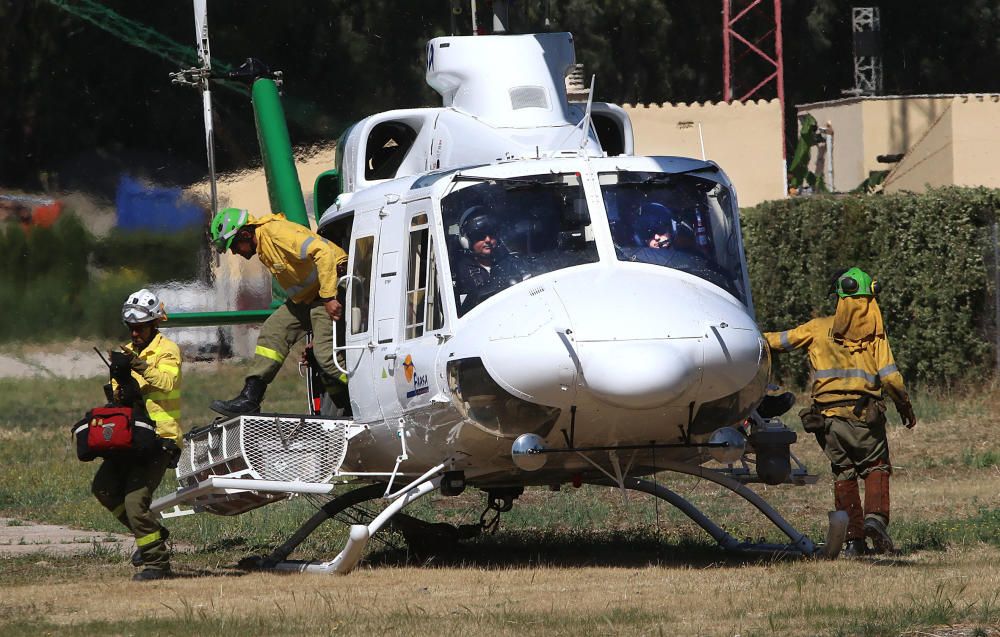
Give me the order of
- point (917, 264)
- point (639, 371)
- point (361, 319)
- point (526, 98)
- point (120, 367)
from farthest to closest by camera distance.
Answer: point (917, 264)
point (526, 98)
point (361, 319)
point (120, 367)
point (639, 371)

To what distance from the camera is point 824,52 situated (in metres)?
45.9

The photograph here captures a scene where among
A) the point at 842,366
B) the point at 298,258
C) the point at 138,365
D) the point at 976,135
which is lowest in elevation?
the point at 842,366

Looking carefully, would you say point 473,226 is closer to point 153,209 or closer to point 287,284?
point 287,284

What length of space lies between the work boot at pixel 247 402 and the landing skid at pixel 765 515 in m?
2.44

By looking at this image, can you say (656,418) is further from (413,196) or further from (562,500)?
(562,500)

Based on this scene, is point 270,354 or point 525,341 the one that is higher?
point 525,341

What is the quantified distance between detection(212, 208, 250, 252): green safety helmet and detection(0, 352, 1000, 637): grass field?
7.46 ft

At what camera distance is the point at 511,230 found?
10.5 metres

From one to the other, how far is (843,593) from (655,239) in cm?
259

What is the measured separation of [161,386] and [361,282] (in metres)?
1.52

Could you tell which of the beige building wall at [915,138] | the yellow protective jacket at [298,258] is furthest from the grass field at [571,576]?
the beige building wall at [915,138]

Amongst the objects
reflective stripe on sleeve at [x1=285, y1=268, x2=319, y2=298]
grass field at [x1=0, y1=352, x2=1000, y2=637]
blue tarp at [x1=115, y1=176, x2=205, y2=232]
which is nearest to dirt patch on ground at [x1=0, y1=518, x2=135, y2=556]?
grass field at [x1=0, y1=352, x2=1000, y2=637]

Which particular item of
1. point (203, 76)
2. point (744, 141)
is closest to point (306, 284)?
point (203, 76)

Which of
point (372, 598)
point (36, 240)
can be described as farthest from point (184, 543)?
point (36, 240)
